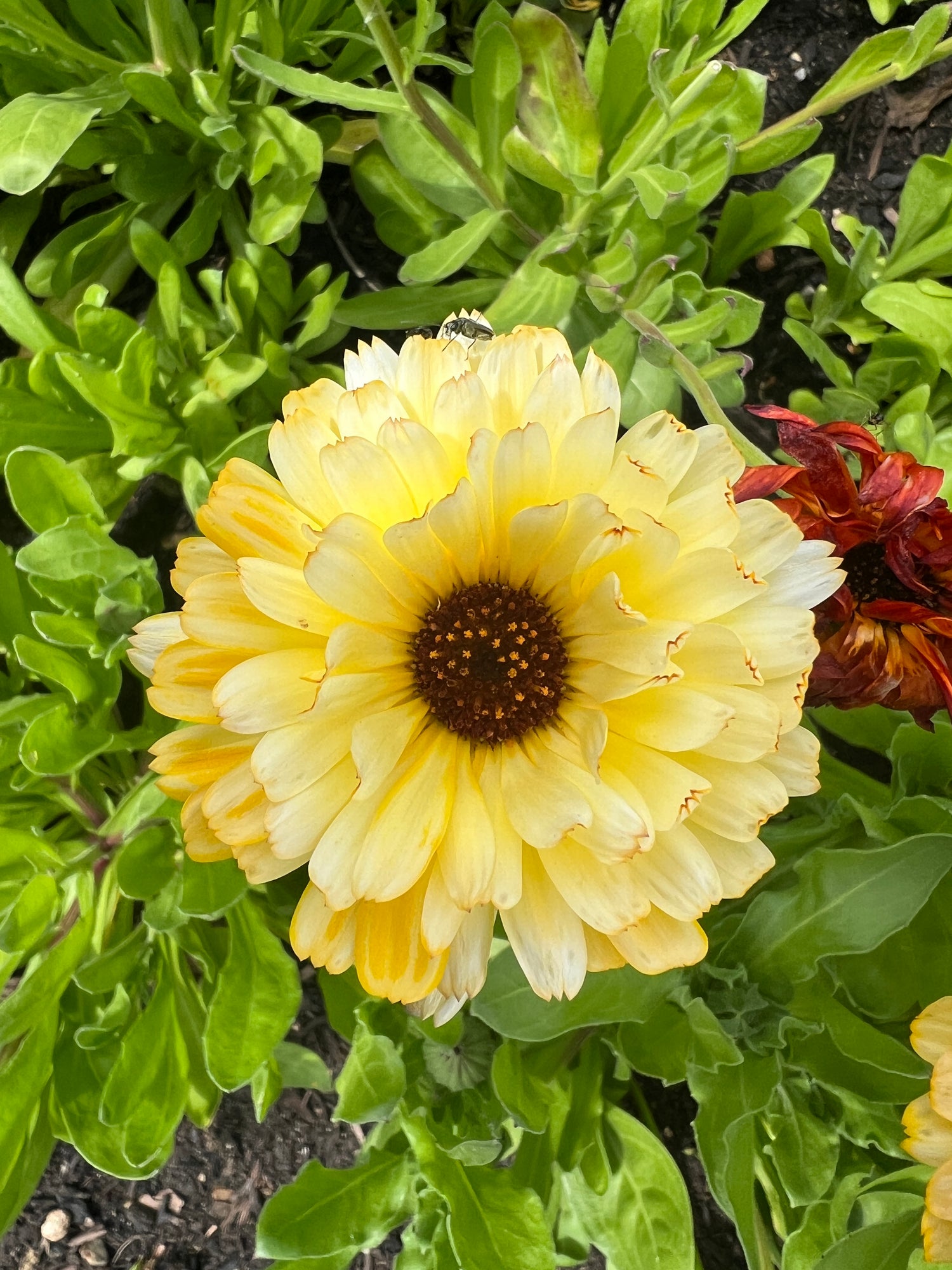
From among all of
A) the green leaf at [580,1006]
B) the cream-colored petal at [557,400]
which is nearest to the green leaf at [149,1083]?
the green leaf at [580,1006]

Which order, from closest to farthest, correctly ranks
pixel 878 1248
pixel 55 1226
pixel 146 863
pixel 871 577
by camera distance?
pixel 871 577 < pixel 878 1248 < pixel 146 863 < pixel 55 1226

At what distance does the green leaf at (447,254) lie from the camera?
1.22 m

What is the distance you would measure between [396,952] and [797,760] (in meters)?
0.37

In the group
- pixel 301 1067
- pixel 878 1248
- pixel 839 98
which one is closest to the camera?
pixel 878 1248

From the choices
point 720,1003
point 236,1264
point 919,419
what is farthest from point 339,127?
point 236,1264

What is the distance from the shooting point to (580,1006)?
1.08 metres

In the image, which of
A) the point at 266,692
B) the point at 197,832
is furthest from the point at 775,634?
the point at 197,832

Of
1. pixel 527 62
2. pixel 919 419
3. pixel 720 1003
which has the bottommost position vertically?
pixel 720 1003

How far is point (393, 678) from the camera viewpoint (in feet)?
2.73

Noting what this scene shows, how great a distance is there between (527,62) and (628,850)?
1120mm

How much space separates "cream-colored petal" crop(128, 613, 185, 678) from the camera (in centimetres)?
83

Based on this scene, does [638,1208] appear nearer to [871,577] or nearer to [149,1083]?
[149,1083]

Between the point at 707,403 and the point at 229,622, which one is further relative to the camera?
the point at 707,403

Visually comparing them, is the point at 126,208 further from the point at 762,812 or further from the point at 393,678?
the point at 762,812
